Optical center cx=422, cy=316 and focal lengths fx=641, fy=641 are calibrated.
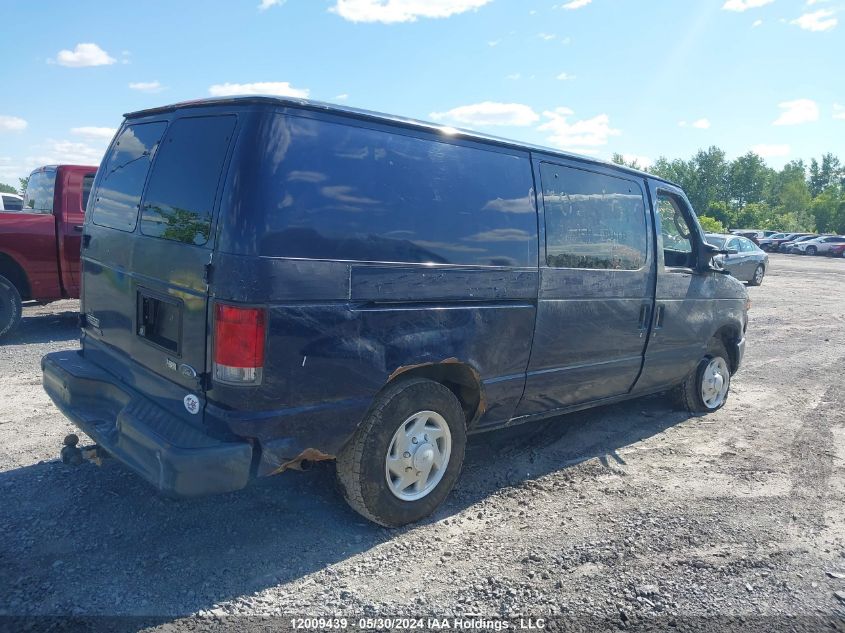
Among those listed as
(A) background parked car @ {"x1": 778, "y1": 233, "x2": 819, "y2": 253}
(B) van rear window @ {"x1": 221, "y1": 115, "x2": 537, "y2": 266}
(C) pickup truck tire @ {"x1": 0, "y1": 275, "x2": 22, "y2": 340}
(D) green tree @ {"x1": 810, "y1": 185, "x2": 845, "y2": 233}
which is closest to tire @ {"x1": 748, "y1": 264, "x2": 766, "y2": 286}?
Result: (B) van rear window @ {"x1": 221, "y1": 115, "x2": 537, "y2": 266}

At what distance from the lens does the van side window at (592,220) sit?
4258mm

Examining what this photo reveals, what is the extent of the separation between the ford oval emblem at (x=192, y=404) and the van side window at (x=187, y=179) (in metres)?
0.76

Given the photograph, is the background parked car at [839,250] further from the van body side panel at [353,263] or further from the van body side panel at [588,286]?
the van body side panel at [353,263]

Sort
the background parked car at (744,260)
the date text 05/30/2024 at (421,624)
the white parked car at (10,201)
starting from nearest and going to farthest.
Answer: the date text 05/30/2024 at (421,624) → the white parked car at (10,201) → the background parked car at (744,260)

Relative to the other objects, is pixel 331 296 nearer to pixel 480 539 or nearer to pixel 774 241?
pixel 480 539

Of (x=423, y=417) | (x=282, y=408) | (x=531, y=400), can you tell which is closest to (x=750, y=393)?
(x=531, y=400)

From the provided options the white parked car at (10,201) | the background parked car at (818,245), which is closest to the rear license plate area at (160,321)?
the white parked car at (10,201)

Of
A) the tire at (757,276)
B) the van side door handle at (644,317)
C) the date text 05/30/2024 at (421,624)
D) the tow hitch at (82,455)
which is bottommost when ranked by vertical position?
the date text 05/30/2024 at (421,624)

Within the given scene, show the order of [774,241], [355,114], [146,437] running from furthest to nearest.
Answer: [774,241]
[355,114]
[146,437]

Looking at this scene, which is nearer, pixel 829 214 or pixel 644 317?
pixel 644 317

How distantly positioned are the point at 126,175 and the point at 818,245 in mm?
52421

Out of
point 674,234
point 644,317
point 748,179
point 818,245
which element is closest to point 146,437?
point 644,317

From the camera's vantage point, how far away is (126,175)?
12.8 feet

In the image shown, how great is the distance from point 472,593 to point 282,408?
1.27m
